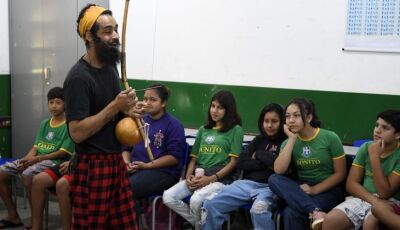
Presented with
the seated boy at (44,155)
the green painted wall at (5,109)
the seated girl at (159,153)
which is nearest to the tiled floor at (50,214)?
the seated boy at (44,155)

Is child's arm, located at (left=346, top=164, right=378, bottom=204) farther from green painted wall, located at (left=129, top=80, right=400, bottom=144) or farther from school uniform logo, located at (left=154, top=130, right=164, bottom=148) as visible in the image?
school uniform logo, located at (left=154, top=130, right=164, bottom=148)

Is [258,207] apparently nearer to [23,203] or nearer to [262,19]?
[262,19]

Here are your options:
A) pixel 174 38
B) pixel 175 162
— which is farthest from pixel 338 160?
pixel 174 38

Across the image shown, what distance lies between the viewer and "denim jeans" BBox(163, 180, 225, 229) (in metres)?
3.65

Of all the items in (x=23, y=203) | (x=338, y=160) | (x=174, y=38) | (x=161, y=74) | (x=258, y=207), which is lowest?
(x=23, y=203)

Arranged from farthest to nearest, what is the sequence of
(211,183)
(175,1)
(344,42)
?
(175,1) → (344,42) → (211,183)

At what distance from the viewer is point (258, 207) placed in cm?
342

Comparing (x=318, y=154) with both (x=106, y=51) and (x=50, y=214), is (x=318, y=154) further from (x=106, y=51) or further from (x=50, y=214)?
(x=50, y=214)

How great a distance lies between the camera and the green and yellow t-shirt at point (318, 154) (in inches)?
135

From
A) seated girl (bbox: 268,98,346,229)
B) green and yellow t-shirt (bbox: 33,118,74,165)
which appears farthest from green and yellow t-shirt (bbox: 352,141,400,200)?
green and yellow t-shirt (bbox: 33,118,74,165)

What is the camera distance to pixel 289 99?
4.40 meters

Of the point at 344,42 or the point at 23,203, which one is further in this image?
the point at 23,203

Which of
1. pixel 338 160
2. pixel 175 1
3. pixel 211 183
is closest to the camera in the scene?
pixel 338 160

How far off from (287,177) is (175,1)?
6.66ft
